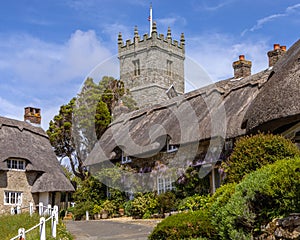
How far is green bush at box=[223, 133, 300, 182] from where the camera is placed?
1054 cm

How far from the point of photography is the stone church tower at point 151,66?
189 ft

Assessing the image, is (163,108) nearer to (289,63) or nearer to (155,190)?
(155,190)

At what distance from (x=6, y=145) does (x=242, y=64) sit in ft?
49.7

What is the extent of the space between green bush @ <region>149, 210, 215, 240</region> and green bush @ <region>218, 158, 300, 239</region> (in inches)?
35.3

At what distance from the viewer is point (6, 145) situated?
3012 cm

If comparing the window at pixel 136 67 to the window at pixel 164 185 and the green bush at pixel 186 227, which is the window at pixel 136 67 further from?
the green bush at pixel 186 227

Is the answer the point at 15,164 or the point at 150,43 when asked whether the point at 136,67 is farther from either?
the point at 15,164

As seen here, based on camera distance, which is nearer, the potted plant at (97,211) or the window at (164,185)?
the window at (164,185)

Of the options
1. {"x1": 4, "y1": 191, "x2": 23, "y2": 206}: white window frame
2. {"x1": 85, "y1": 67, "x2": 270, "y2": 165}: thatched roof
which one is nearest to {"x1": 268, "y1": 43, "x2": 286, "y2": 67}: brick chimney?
{"x1": 85, "y1": 67, "x2": 270, "y2": 165}: thatched roof

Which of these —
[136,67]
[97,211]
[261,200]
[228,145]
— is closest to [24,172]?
[97,211]

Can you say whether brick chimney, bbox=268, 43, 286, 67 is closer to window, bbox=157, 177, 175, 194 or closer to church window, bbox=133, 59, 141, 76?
window, bbox=157, 177, 175, 194

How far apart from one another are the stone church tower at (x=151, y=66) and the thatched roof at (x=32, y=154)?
24.5m

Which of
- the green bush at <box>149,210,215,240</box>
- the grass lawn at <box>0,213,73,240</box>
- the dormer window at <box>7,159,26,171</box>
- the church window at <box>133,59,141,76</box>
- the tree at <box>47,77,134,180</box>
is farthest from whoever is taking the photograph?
the church window at <box>133,59,141,76</box>

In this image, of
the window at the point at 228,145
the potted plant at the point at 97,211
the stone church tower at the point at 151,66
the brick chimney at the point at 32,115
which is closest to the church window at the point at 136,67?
the stone church tower at the point at 151,66
